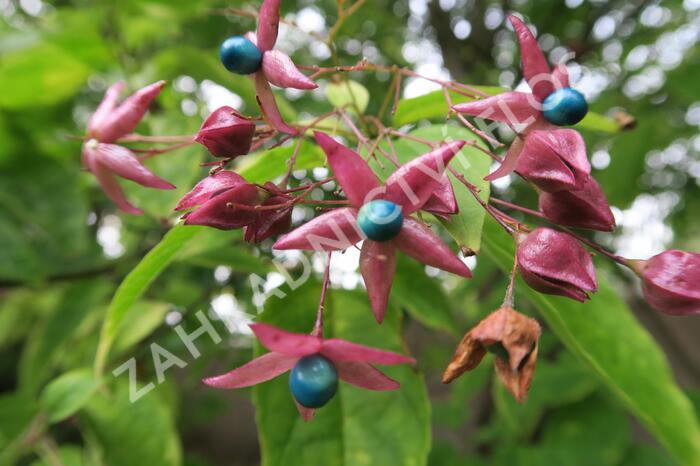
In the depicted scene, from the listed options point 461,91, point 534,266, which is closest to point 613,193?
point 461,91

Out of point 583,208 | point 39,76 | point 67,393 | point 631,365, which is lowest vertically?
point 67,393

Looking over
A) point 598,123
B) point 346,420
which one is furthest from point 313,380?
point 598,123

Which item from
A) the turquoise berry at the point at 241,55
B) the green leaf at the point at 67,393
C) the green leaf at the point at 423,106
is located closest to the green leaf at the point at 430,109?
the green leaf at the point at 423,106

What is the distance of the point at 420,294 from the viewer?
2.88ft

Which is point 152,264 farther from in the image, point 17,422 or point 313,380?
point 17,422

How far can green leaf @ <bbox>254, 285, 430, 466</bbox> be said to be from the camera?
0.67 metres

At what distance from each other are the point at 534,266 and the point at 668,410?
364mm

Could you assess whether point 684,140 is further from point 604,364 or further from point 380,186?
point 380,186

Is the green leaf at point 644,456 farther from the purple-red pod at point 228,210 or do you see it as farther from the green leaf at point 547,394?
the purple-red pod at point 228,210

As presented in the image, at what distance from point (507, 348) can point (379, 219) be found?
133 millimetres

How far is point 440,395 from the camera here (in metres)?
2.41

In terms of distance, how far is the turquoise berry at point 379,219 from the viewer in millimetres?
458

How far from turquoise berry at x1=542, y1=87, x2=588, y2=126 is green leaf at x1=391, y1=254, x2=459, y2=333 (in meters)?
0.35

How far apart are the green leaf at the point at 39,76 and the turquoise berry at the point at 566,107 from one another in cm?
100
